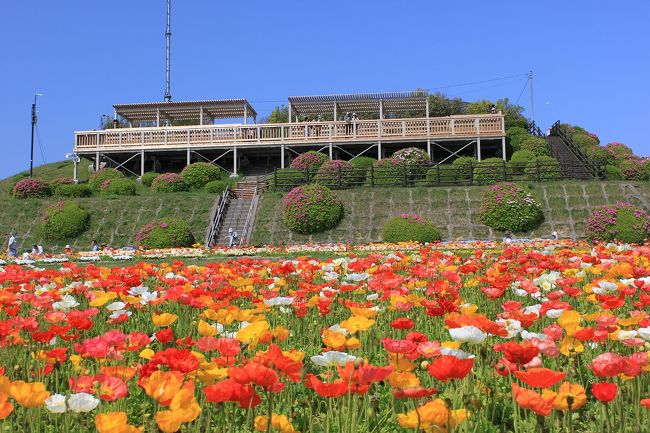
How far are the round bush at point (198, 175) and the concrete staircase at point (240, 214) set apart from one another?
2.90m

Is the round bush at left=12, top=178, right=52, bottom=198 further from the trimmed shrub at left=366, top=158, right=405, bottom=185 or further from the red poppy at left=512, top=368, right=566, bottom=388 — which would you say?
the red poppy at left=512, top=368, right=566, bottom=388

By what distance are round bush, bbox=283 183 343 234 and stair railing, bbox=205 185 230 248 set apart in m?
2.97

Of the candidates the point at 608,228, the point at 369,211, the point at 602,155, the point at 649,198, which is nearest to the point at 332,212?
the point at 369,211

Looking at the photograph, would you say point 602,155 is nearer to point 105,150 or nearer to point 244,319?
point 105,150

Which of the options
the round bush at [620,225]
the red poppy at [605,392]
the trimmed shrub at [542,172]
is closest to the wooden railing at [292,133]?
the trimmed shrub at [542,172]

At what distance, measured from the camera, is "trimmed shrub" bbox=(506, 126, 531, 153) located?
113ft

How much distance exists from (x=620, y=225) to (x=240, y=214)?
48.7ft

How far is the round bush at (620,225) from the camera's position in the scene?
731 inches

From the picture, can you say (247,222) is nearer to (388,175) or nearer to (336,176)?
(336,176)

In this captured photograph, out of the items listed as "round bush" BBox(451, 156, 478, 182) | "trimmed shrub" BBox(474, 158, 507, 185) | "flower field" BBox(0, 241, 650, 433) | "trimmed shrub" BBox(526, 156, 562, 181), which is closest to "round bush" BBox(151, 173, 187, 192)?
"round bush" BBox(451, 156, 478, 182)

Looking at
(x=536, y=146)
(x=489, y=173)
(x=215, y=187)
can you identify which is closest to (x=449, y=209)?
(x=489, y=173)

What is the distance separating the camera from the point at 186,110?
38.6 m

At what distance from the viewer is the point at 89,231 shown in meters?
23.5

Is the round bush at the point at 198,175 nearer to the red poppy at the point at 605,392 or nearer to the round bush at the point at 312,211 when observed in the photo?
the round bush at the point at 312,211
